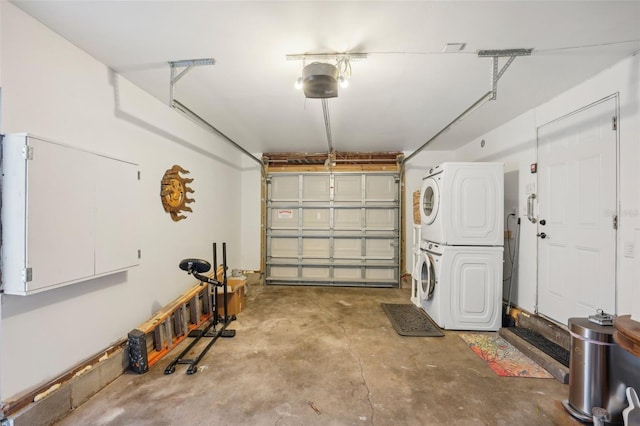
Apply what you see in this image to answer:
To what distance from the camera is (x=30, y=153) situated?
1618 millimetres

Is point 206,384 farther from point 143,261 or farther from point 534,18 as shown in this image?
point 534,18

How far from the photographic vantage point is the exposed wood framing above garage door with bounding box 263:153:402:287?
218 inches

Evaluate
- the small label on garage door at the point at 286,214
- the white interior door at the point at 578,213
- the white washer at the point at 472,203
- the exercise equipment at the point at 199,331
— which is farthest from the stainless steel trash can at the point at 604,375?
the small label on garage door at the point at 286,214

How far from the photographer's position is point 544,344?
2.76m

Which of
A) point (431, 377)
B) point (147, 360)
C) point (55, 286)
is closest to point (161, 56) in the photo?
point (55, 286)

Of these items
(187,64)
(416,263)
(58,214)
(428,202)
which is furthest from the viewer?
(416,263)

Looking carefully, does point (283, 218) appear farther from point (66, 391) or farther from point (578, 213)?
point (578, 213)

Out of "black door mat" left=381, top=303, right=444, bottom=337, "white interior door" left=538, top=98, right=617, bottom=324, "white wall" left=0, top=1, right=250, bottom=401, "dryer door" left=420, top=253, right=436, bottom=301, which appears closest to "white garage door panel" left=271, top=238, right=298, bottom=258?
"white wall" left=0, top=1, right=250, bottom=401

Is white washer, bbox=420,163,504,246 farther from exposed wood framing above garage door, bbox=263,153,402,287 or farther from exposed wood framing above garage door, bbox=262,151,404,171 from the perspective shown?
exposed wood framing above garage door, bbox=262,151,404,171

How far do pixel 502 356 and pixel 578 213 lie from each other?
1705mm

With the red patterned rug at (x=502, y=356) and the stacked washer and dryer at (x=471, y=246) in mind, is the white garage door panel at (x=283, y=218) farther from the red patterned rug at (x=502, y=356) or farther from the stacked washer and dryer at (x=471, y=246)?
the red patterned rug at (x=502, y=356)

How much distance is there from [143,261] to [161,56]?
2.05 meters

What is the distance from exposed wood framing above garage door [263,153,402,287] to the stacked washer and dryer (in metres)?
2.11

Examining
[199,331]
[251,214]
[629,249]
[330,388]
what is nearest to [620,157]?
[629,249]
